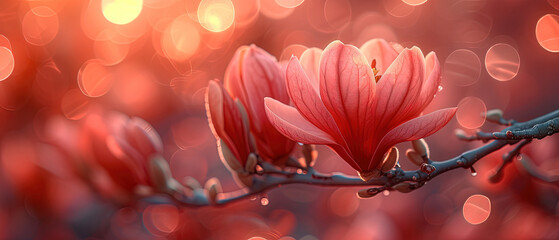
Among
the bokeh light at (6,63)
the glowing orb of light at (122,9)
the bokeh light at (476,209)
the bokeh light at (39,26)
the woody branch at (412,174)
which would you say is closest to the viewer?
the woody branch at (412,174)

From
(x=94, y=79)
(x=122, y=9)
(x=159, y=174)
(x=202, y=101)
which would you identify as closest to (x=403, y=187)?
(x=159, y=174)

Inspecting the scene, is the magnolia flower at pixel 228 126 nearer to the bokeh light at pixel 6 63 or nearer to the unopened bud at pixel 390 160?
the unopened bud at pixel 390 160

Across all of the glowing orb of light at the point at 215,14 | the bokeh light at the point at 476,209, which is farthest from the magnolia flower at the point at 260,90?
the glowing orb of light at the point at 215,14

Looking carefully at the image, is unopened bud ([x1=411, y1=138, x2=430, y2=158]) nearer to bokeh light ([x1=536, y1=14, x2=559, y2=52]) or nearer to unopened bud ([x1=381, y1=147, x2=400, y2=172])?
unopened bud ([x1=381, y1=147, x2=400, y2=172])

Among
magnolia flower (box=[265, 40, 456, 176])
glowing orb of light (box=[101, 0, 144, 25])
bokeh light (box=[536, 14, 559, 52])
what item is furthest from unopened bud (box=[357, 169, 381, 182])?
glowing orb of light (box=[101, 0, 144, 25])

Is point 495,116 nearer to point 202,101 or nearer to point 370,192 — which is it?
point 370,192

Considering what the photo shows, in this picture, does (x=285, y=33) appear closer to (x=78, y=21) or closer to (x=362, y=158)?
(x=78, y=21)

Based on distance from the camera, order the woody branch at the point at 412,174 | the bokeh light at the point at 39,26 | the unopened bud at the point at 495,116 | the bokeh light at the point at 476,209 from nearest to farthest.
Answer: the woody branch at the point at 412,174
the unopened bud at the point at 495,116
the bokeh light at the point at 476,209
the bokeh light at the point at 39,26
